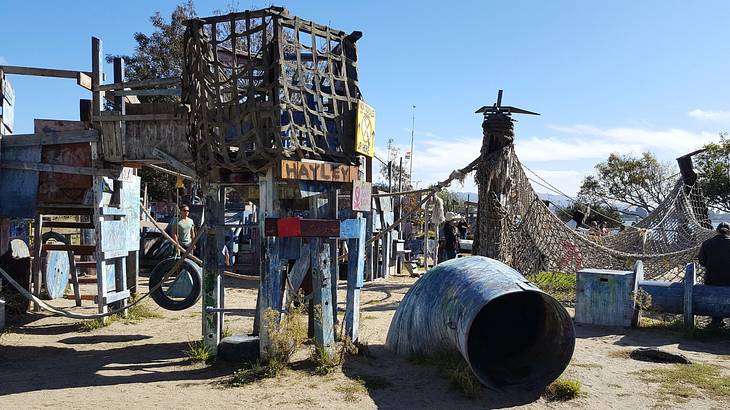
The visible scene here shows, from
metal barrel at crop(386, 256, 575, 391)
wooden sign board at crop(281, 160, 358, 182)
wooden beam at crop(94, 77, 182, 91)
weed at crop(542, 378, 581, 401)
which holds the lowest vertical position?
weed at crop(542, 378, 581, 401)

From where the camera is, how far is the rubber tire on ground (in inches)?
337

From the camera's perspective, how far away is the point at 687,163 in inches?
612

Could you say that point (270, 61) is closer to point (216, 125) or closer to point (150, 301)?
point (216, 125)

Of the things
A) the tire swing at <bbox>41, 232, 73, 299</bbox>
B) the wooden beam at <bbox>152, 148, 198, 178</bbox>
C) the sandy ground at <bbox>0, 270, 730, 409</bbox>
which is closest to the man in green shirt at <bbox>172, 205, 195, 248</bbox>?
the tire swing at <bbox>41, 232, 73, 299</bbox>

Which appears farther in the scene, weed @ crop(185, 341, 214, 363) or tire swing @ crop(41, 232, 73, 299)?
tire swing @ crop(41, 232, 73, 299)

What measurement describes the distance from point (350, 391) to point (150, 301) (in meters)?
6.51

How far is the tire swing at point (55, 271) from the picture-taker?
1027cm

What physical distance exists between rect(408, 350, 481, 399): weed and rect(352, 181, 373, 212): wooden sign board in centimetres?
183

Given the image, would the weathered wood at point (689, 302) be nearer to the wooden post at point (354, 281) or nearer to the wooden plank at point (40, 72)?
the wooden post at point (354, 281)

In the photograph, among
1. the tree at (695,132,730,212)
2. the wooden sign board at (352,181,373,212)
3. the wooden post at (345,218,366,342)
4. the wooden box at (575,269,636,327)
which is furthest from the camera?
the tree at (695,132,730,212)

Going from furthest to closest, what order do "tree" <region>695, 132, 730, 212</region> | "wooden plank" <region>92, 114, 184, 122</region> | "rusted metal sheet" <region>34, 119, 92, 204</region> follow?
1. "tree" <region>695, 132, 730, 212</region>
2. "rusted metal sheet" <region>34, 119, 92, 204</region>
3. "wooden plank" <region>92, 114, 184, 122</region>

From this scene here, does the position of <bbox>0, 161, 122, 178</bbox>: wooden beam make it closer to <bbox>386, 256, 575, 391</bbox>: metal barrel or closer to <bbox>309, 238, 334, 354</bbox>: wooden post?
<bbox>309, 238, 334, 354</bbox>: wooden post

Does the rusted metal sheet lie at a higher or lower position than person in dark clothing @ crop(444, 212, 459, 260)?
higher

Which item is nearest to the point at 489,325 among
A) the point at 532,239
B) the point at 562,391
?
the point at 562,391
